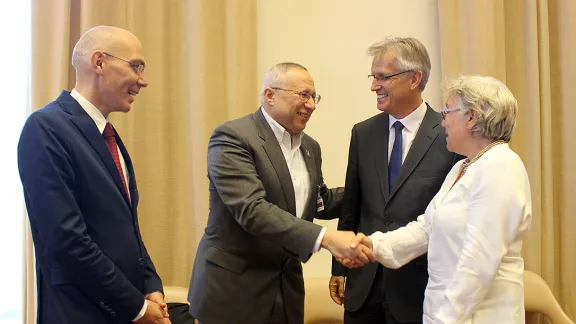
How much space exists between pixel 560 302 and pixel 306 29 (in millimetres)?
2792

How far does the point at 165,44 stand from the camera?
3.91m

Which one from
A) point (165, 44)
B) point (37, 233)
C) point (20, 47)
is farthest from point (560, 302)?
point (20, 47)

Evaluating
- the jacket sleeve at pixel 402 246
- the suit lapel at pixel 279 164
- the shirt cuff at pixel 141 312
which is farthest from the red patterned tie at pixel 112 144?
the jacket sleeve at pixel 402 246

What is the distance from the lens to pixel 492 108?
2.21m

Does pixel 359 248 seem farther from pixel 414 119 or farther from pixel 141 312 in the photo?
pixel 141 312

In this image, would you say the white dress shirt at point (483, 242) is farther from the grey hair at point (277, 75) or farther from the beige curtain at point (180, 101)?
the beige curtain at point (180, 101)

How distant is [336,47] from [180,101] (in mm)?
1248

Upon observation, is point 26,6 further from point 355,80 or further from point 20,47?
point 355,80

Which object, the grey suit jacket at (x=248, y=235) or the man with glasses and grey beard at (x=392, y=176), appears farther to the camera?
the man with glasses and grey beard at (x=392, y=176)

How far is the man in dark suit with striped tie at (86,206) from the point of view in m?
1.91

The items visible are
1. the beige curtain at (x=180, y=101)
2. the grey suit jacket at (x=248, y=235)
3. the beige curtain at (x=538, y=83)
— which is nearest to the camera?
the grey suit jacket at (x=248, y=235)

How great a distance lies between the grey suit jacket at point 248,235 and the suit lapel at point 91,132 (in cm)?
57

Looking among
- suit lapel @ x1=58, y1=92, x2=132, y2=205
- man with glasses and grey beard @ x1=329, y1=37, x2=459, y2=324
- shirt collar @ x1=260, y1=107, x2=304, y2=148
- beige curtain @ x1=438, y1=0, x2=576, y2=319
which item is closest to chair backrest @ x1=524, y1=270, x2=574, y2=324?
beige curtain @ x1=438, y1=0, x2=576, y2=319

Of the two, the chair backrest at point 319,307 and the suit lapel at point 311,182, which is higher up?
the suit lapel at point 311,182
